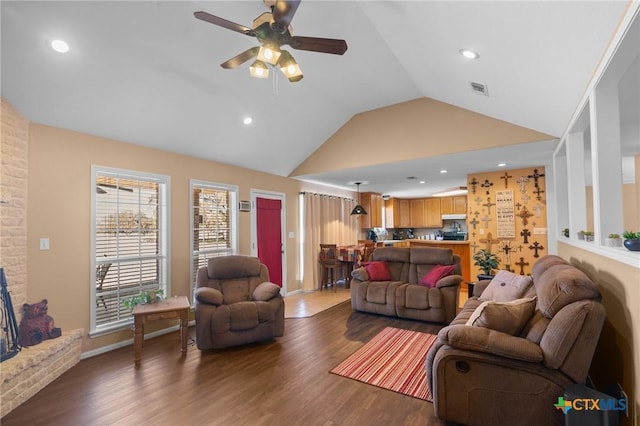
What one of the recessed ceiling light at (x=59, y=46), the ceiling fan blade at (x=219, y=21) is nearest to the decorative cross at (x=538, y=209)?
the ceiling fan blade at (x=219, y=21)

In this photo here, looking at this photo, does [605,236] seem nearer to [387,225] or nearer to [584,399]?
[584,399]

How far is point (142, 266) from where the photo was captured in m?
3.93

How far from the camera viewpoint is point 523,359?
1883 mm

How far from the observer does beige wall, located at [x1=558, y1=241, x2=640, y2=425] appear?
1613mm

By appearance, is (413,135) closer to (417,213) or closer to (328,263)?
(328,263)

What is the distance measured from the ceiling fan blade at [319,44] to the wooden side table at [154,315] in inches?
114

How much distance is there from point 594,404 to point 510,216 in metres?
4.55

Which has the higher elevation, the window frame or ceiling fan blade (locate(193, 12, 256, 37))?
ceiling fan blade (locate(193, 12, 256, 37))

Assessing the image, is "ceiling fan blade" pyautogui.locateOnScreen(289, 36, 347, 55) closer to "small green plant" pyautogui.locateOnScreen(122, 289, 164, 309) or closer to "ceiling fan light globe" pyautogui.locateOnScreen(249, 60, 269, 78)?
"ceiling fan light globe" pyautogui.locateOnScreen(249, 60, 269, 78)

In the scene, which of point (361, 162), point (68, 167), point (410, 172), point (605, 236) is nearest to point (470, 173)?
point (410, 172)

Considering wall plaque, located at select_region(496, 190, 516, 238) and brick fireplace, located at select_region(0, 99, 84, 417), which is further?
wall plaque, located at select_region(496, 190, 516, 238)

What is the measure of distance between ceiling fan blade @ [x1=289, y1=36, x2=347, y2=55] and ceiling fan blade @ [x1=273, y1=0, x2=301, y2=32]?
0.50 ft

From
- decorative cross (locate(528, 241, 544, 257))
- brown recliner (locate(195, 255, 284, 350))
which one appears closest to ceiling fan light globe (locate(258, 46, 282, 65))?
brown recliner (locate(195, 255, 284, 350))

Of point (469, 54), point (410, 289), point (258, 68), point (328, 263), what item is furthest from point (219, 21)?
point (328, 263)
